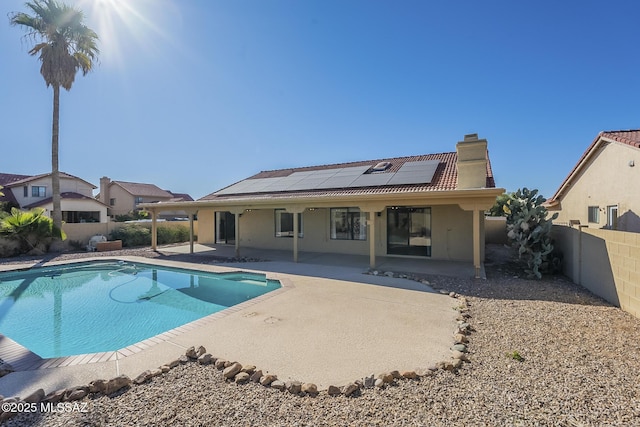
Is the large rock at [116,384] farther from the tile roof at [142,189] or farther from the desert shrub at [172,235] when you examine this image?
the tile roof at [142,189]

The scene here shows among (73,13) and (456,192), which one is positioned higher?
(73,13)

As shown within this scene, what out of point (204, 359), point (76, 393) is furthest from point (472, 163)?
point (76, 393)

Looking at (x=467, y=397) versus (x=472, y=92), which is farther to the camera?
(x=472, y=92)

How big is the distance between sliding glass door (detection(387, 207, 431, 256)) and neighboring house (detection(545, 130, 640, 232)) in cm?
446

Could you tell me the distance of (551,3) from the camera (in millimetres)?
7941

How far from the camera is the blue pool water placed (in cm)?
547

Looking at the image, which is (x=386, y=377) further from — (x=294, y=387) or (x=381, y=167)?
(x=381, y=167)

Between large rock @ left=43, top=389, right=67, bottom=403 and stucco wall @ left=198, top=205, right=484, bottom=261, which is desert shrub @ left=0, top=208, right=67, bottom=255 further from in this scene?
large rock @ left=43, top=389, right=67, bottom=403

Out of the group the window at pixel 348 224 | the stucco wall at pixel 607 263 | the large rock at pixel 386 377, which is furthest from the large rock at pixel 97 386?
the window at pixel 348 224

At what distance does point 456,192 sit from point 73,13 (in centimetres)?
2074

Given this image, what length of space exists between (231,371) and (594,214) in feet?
46.3


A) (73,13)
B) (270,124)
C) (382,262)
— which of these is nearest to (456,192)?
(382,262)

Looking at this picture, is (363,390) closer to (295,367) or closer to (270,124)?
(295,367)

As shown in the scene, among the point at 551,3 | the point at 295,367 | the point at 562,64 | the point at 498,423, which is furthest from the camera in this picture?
the point at 562,64
